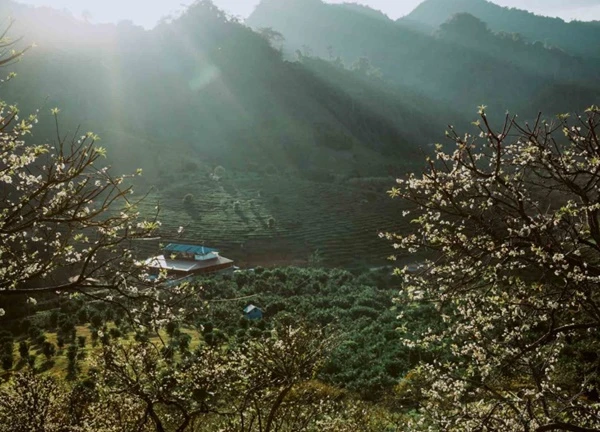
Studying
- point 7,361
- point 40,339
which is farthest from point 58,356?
point 40,339

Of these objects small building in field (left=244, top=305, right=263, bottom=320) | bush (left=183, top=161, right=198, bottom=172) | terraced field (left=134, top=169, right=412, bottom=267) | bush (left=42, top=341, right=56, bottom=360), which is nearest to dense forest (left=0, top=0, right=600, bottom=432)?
bush (left=42, top=341, right=56, bottom=360)

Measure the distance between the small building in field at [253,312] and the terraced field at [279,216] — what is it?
23.6 metres

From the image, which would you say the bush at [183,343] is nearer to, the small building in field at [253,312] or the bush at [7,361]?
the bush at [7,361]

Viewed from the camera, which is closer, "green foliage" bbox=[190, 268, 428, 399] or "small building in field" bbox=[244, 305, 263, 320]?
"green foliage" bbox=[190, 268, 428, 399]

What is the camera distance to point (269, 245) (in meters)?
68.7

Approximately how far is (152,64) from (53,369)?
125563 millimetres

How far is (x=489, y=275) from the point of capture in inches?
268

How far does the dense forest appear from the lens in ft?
21.3

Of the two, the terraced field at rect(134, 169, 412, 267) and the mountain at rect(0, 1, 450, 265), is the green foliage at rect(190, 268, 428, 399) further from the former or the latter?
the mountain at rect(0, 1, 450, 265)

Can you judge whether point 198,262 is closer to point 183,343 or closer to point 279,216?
point 279,216

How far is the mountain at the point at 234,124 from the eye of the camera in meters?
74.1

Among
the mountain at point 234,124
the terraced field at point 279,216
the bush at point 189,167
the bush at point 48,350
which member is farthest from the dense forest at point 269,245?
the bush at point 189,167

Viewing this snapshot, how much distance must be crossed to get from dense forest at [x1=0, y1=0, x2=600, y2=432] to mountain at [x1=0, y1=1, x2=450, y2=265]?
2.03ft

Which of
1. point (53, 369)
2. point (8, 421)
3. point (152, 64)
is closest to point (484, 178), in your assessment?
point (8, 421)
